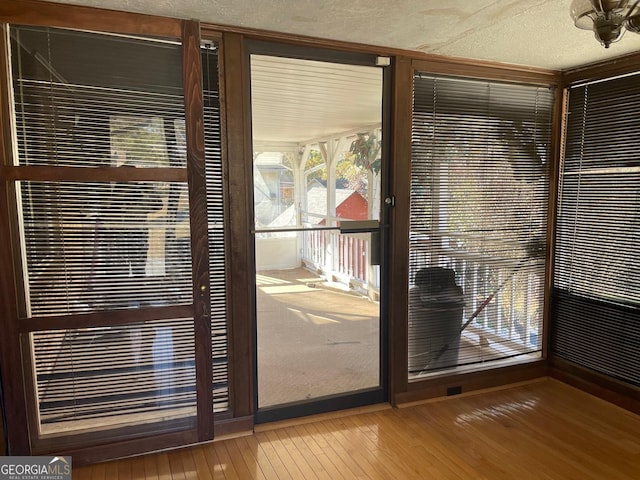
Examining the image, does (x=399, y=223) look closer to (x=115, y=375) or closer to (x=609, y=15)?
(x=609, y=15)

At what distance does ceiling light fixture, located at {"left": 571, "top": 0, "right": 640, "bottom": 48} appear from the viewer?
57.0 inches

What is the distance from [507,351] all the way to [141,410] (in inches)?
104

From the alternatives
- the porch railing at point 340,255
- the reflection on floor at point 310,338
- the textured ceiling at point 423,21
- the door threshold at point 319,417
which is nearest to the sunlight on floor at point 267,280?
the reflection on floor at point 310,338

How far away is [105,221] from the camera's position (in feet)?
7.36

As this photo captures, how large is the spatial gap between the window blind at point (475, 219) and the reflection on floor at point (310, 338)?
13.8 inches

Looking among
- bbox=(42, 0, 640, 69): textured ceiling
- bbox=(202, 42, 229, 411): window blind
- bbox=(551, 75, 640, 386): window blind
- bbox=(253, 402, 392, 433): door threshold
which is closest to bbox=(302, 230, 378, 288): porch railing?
bbox=(202, 42, 229, 411): window blind

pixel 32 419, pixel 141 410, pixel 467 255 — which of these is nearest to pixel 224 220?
pixel 141 410

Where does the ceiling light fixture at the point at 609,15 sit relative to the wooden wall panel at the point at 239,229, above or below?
above

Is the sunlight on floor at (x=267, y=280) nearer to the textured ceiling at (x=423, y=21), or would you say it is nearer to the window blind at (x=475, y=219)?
the window blind at (x=475, y=219)

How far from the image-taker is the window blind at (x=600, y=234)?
289cm

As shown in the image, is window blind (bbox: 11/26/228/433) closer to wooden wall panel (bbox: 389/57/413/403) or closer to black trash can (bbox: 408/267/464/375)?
wooden wall panel (bbox: 389/57/413/403)

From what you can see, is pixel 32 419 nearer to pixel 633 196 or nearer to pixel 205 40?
pixel 205 40

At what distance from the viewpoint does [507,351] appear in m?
3.37

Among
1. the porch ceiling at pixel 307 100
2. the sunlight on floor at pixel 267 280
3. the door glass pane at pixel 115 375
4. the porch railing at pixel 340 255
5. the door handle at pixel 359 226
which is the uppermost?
the porch ceiling at pixel 307 100
